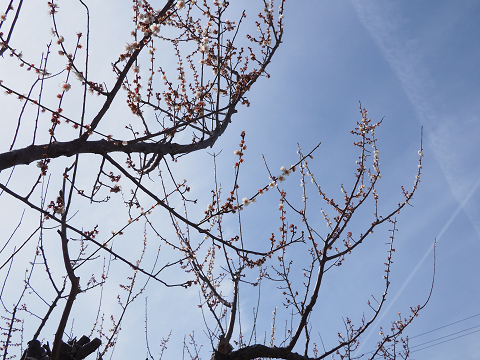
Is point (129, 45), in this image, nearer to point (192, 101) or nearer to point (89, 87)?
point (89, 87)

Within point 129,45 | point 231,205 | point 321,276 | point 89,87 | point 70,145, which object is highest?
point 129,45

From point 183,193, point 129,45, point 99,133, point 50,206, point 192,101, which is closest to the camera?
point 50,206

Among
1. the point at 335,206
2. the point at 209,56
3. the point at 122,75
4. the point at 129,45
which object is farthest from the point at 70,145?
the point at 335,206

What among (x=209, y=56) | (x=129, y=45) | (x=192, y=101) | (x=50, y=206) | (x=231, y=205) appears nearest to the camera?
(x=50, y=206)

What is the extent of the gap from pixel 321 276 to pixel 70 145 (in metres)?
2.80

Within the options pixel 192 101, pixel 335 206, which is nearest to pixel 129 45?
pixel 192 101

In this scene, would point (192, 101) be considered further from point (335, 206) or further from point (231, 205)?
point (335, 206)

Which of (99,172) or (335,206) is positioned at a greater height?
(335,206)

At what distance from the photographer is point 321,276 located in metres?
3.62

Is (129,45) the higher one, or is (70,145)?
(129,45)

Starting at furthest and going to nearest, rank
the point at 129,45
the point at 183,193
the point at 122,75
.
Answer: the point at 183,193, the point at 129,45, the point at 122,75

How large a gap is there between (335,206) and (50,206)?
3.69m

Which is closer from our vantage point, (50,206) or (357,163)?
(50,206)

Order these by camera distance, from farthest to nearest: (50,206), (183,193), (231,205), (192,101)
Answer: (192,101), (183,193), (231,205), (50,206)
